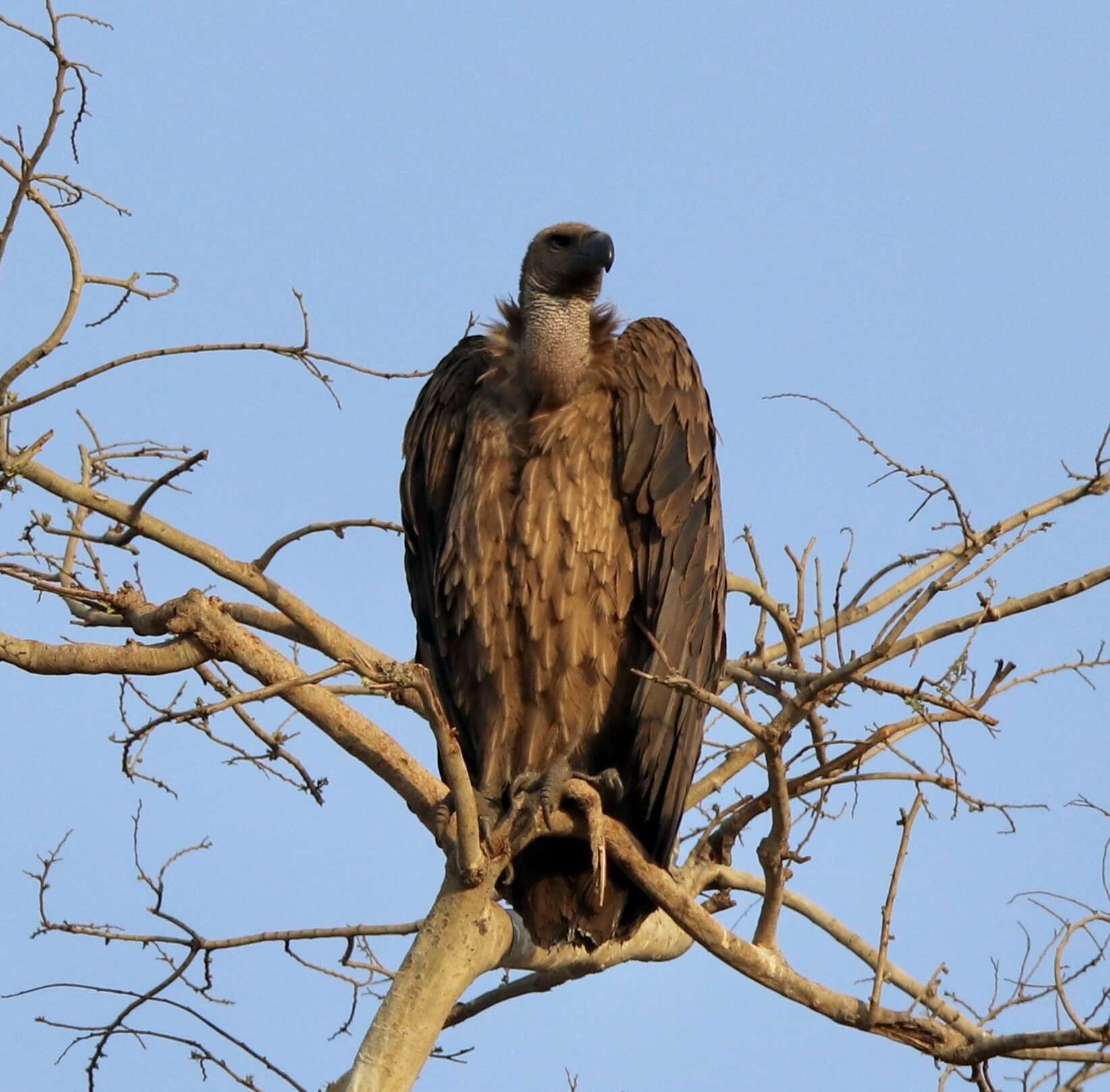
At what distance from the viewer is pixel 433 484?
5.95m

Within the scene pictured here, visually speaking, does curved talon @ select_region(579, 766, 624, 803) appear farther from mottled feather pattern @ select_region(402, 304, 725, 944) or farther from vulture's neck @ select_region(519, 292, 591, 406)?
vulture's neck @ select_region(519, 292, 591, 406)

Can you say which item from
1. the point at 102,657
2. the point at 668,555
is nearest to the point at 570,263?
the point at 668,555

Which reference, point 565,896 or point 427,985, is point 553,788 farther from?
point 427,985

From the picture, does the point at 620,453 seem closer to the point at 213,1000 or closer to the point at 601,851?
the point at 601,851

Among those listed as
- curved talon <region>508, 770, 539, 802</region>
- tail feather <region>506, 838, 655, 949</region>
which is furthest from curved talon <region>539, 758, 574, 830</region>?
tail feather <region>506, 838, 655, 949</region>

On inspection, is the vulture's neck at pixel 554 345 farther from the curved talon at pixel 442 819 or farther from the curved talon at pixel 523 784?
the curved talon at pixel 442 819

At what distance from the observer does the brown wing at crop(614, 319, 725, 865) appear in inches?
212

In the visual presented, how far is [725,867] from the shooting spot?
18.4 feet

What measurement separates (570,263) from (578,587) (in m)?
1.32

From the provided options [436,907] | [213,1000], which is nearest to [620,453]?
[436,907]

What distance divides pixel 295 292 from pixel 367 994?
2.26 metres

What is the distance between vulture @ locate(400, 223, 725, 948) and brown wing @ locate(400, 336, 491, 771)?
1 centimetres

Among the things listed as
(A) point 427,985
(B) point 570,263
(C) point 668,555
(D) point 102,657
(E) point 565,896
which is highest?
(B) point 570,263

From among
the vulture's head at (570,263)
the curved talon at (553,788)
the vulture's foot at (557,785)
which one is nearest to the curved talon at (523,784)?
the vulture's foot at (557,785)
